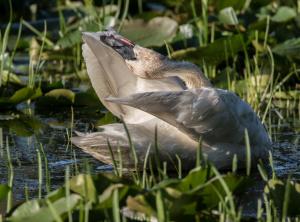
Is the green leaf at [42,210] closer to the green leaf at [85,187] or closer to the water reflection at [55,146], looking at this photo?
the green leaf at [85,187]

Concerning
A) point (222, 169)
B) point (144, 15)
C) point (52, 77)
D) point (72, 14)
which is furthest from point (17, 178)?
point (72, 14)

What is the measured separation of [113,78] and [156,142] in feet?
2.92

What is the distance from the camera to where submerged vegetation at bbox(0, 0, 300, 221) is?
2.63 metres

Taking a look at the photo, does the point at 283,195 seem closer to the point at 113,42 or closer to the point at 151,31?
the point at 113,42

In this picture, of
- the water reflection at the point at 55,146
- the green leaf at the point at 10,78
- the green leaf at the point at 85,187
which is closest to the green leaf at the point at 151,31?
the green leaf at the point at 10,78

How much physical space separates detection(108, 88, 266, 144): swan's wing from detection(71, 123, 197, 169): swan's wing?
2.6 inches

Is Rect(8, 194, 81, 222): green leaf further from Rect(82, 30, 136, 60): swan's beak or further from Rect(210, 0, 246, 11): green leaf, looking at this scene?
Rect(210, 0, 246, 11): green leaf

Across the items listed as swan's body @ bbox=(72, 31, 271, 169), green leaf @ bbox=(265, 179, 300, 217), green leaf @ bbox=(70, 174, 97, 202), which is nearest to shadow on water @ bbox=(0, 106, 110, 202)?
swan's body @ bbox=(72, 31, 271, 169)

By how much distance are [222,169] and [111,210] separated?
995 millimetres

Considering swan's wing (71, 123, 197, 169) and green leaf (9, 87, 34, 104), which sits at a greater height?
swan's wing (71, 123, 197, 169)

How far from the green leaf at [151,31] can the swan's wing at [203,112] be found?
2.05 metres

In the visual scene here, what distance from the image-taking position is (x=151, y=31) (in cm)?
569

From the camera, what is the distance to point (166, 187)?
263cm

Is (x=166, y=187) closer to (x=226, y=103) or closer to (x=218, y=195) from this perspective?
(x=218, y=195)
